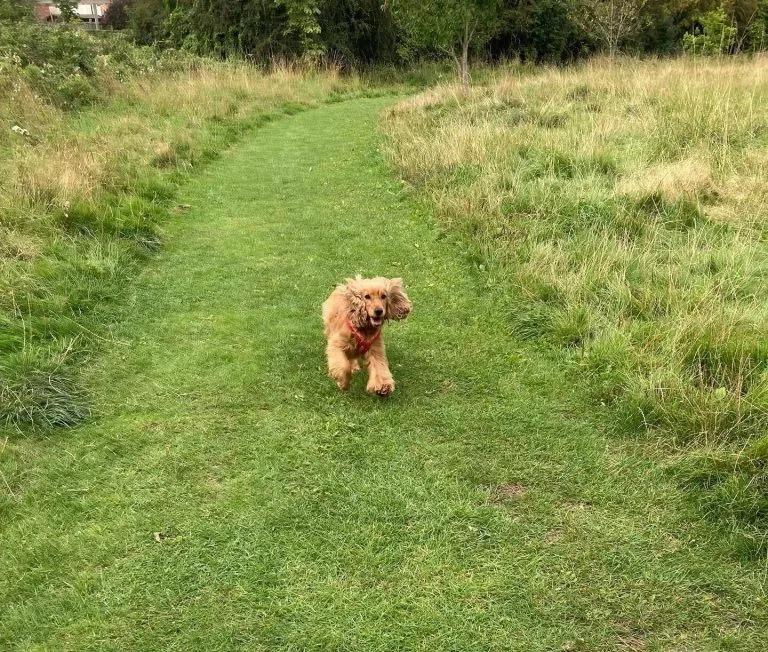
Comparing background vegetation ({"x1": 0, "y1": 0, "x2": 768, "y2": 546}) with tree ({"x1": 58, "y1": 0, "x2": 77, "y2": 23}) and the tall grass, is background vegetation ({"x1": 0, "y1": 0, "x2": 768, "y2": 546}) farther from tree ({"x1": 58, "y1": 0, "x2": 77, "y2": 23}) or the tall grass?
tree ({"x1": 58, "y1": 0, "x2": 77, "y2": 23})

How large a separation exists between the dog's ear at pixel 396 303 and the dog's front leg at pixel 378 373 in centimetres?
28

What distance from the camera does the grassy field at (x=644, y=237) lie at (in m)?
3.63

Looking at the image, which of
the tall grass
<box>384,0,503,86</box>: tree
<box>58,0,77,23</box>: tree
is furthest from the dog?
<box>58,0,77,23</box>: tree

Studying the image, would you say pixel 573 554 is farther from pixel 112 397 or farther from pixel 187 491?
pixel 112 397

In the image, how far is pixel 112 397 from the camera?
4234 mm

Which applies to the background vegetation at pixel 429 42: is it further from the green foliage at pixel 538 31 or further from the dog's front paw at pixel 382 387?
the dog's front paw at pixel 382 387

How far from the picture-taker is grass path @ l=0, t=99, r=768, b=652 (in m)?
2.66

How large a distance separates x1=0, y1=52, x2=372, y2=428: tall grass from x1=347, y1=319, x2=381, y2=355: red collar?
1906mm

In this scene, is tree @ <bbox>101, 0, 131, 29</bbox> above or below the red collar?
above

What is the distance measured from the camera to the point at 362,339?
4191 millimetres

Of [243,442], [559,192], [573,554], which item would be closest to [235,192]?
[559,192]

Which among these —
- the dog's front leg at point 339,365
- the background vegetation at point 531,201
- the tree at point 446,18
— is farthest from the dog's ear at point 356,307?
the tree at point 446,18

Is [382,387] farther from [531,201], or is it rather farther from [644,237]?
[531,201]

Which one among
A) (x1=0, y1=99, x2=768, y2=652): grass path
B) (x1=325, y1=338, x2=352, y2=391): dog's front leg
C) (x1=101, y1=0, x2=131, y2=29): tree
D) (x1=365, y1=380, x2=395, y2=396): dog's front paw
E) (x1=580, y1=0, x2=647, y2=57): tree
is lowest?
(x1=0, y1=99, x2=768, y2=652): grass path
